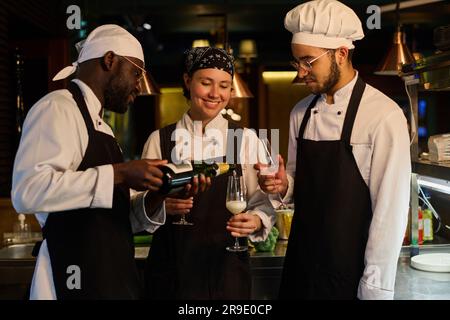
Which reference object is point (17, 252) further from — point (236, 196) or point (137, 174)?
point (137, 174)

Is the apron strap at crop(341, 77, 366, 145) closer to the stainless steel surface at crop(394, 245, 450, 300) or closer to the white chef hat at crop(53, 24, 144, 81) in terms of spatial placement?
the stainless steel surface at crop(394, 245, 450, 300)

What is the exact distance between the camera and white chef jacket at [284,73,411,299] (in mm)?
2160

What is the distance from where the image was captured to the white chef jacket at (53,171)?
184 cm

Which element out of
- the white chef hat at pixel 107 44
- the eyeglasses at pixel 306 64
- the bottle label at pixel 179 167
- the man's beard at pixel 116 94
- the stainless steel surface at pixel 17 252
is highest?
the white chef hat at pixel 107 44

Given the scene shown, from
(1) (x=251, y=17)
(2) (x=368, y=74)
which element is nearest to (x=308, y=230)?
(1) (x=251, y=17)

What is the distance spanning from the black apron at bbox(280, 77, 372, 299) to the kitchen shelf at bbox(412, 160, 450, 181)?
0.81 meters

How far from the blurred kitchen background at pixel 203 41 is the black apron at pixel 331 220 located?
832mm

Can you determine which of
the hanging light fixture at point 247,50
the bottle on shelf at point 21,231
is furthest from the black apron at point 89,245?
the hanging light fixture at point 247,50

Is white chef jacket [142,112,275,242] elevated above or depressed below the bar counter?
above

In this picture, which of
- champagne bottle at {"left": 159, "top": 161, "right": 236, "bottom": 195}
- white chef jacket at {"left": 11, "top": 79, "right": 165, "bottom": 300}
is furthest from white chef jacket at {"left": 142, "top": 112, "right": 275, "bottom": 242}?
white chef jacket at {"left": 11, "top": 79, "right": 165, "bottom": 300}

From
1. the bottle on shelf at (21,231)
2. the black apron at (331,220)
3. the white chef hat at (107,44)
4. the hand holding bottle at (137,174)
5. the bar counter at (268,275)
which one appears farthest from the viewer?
the bottle on shelf at (21,231)

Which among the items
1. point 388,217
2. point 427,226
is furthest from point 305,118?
point 427,226

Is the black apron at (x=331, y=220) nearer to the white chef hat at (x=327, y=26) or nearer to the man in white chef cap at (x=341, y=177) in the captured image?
the man in white chef cap at (x=341, y=177)
